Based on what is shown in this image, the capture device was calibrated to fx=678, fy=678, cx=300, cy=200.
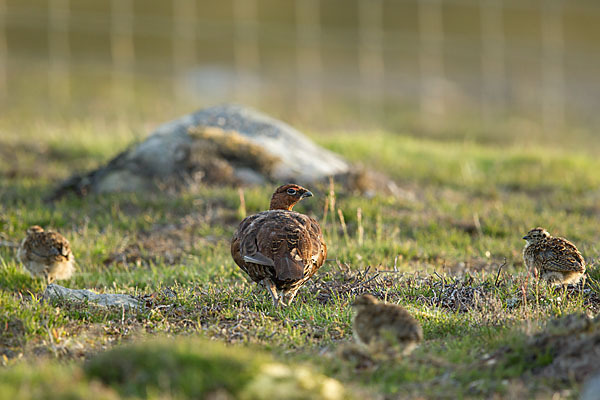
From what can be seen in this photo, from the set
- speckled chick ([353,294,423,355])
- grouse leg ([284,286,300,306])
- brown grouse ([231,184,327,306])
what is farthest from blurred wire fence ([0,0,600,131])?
speckled chick ([353,294,423,355])

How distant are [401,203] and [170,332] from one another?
5808 millimetres

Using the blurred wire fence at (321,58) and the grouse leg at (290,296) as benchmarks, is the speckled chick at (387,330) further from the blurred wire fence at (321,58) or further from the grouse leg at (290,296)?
the blurred wire fence at (321,58)

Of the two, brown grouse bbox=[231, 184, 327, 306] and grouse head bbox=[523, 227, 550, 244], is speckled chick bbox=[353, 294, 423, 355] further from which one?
grouse head bbox=[523, 227, 550, 244]

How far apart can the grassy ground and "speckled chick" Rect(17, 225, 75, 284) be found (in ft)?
0.55

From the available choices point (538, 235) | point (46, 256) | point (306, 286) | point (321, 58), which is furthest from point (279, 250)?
point (321, 58)

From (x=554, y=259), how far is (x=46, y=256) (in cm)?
517

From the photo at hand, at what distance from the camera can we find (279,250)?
18.6ft

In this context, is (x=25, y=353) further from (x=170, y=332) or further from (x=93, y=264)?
(x=93, y=264)

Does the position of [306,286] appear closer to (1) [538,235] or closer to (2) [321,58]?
(1) [538,235]

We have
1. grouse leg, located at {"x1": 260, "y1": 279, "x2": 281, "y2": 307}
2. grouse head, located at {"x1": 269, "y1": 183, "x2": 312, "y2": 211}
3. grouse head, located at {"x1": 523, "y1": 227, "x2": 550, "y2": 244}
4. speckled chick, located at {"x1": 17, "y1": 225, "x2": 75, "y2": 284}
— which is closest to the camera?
grouse leg, located at {"x1": 260, "y1": 279, "x2": 281, "y2": 307}

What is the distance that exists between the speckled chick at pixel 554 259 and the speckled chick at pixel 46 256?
4.89 m

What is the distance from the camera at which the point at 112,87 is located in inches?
1203

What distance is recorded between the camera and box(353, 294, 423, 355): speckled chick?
449 cm

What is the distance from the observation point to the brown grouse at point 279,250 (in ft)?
18.5
